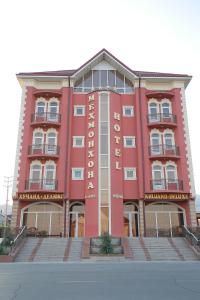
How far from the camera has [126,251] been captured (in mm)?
19203

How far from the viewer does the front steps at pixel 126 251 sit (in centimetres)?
1844

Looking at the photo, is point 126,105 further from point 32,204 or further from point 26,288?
point 26,288

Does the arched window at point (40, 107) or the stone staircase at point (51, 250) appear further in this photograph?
the arched window at point (40, 107)

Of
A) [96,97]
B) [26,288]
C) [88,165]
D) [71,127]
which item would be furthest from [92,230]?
[26,288]

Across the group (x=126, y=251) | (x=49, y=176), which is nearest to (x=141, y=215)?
(x=126, y=251)

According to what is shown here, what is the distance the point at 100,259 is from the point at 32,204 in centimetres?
1077

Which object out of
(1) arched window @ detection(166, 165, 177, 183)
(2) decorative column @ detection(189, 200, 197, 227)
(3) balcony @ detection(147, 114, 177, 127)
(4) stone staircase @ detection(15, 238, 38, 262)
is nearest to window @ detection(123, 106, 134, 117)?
(3) balcony @ detection(147, 114, 177, 127)

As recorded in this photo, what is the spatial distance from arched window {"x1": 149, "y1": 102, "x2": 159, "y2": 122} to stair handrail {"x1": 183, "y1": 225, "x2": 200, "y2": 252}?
11041 mm

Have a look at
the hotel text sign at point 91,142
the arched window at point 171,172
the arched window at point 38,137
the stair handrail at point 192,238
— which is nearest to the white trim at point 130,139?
the hotel text sign at point 91,142

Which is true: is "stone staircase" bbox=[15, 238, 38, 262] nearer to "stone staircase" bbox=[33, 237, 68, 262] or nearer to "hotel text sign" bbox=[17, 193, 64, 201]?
"stone staircase" bbox=[33, 237, 68, 262]

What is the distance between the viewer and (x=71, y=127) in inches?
1133

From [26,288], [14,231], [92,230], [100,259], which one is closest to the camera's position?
[26,288]

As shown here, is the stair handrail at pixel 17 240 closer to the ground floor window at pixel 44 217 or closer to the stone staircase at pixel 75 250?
the stone staircase at pixel 75 250

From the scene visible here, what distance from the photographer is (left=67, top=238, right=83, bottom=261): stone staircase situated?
728 inches
